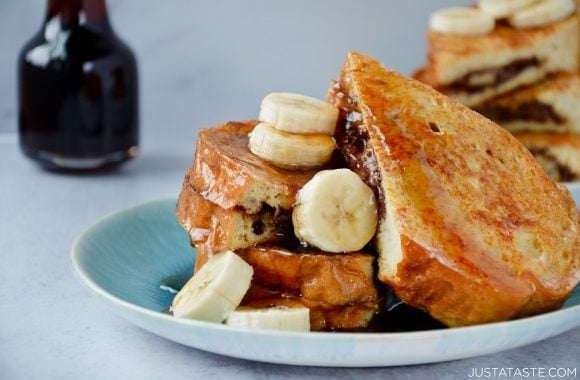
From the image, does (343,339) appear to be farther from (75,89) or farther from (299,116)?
(75,89)

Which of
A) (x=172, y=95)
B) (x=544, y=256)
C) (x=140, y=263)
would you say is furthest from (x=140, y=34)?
(x=544, y=256)

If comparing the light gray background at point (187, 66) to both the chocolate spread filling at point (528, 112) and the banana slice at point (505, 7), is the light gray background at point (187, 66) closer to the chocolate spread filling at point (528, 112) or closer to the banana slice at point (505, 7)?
the banana slice at point (505, 7)

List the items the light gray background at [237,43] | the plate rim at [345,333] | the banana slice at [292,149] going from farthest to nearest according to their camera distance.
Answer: the light gray background at [237,43] < the banana slice at [292,149] < the plate rim at [345,333]

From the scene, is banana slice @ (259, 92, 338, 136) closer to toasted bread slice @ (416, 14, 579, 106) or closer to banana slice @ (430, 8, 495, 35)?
toasted bread slice @ (416, 14, 579, 106)

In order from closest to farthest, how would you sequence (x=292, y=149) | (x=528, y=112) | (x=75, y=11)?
(x=292, y=149) → (x=75, y=11) → (x=528, y=112)

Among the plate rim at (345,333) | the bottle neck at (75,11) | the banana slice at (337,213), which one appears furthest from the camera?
the bottle neck at (75,11)

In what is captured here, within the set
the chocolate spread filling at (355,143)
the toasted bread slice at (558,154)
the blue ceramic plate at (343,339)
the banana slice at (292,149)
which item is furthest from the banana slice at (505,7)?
the blue ceramic plate at (343,339)

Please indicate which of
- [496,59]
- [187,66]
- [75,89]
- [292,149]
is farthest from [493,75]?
[292,149]
